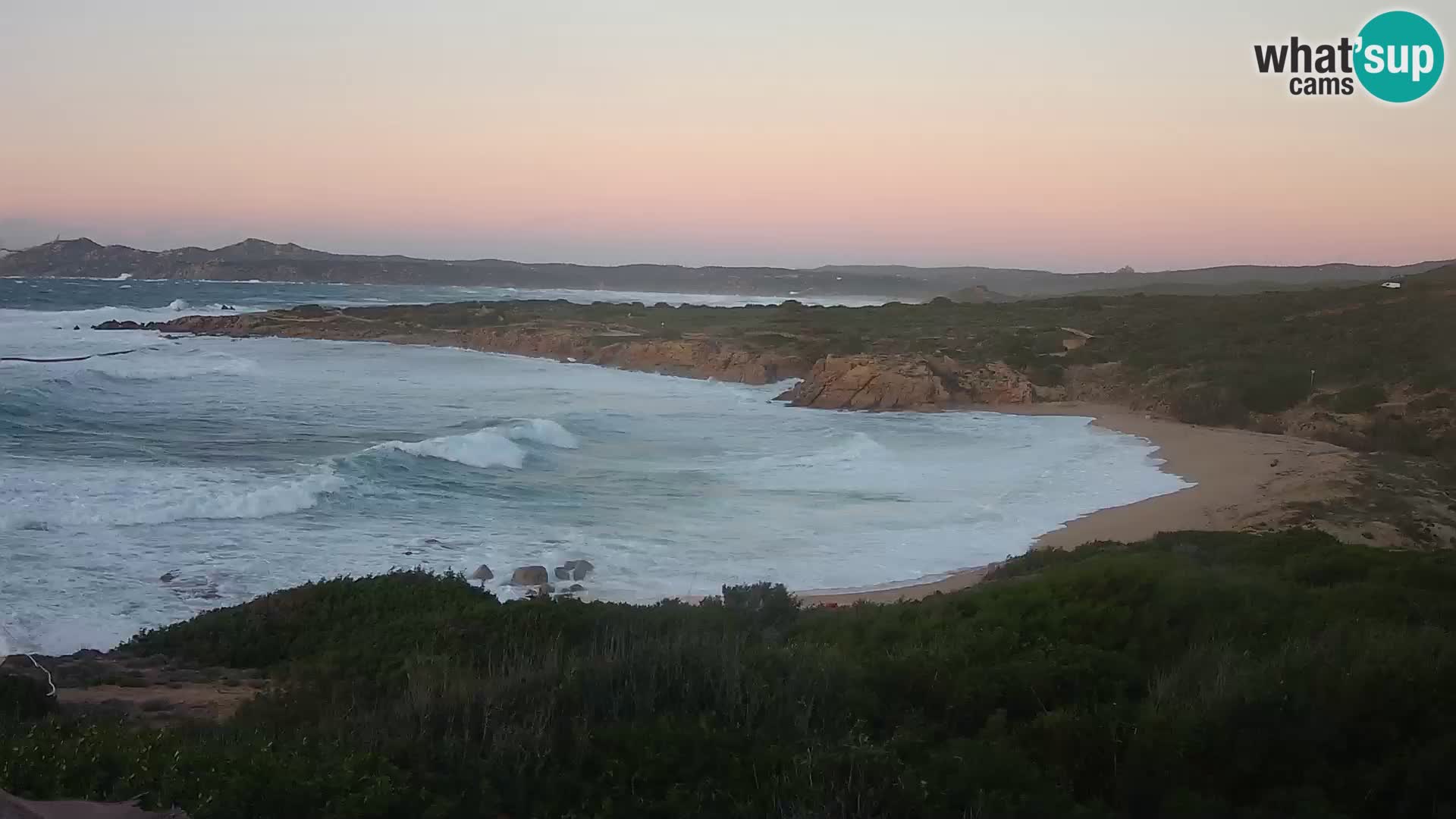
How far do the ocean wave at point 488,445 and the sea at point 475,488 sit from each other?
68 millimetres

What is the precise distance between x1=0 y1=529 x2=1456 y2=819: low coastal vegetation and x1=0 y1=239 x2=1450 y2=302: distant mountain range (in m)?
125

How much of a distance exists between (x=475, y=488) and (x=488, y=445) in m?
3.77

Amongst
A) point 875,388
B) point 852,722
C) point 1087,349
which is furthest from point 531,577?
point 1087,349

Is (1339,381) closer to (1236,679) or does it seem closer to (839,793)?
(1236,679)

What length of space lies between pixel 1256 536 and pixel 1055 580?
4.62 metres

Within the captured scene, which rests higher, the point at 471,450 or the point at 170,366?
the point at 170,366

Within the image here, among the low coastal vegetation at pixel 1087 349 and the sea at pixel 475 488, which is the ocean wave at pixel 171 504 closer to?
the sea at pixel 475 488

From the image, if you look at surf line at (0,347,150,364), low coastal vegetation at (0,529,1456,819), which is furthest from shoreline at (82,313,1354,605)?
surf line at (0,347,150,364)

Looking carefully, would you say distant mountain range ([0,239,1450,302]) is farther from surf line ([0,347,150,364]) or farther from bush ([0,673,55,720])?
bush ([0,673,55,720])

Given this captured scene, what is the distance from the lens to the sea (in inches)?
522

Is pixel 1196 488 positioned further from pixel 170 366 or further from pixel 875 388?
pixel 170 366

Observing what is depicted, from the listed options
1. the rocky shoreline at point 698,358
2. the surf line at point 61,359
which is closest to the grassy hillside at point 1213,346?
the rocky shoreline at point 698,358

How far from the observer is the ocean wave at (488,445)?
71.7 feet

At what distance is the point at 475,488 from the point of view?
760 inches
